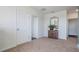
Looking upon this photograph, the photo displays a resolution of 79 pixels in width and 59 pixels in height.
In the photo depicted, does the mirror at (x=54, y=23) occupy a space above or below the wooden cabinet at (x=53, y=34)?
above

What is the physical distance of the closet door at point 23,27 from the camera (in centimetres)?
267

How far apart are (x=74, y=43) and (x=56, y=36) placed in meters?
0.74

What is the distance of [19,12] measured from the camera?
269 cm

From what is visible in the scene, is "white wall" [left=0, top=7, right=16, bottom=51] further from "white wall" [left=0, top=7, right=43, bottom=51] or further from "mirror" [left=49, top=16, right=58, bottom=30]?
"mirror" [left=49, top=16, right=58, bottom=30]

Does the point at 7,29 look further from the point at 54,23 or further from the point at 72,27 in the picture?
the point at 72,27

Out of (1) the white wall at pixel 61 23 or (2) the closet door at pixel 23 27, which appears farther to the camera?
(1) the white wall at pixel 61 23

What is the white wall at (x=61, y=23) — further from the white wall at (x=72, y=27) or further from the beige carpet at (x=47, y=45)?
the beige carpet at (x=47, y=45)

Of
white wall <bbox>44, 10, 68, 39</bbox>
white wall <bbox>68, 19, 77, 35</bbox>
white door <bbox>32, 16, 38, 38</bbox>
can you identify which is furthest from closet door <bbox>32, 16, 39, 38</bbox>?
white wall <bbox>68, 19, 77, 35</bbox>

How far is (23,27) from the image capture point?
2.68m

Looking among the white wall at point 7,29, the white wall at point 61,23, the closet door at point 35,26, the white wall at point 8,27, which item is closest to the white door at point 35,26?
the closet door at point 35,26

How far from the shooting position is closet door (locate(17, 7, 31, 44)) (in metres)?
2.67

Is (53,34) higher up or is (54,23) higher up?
(54,23)

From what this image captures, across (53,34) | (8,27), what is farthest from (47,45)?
(8,27)

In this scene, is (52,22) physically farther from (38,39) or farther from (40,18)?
(38,39)
